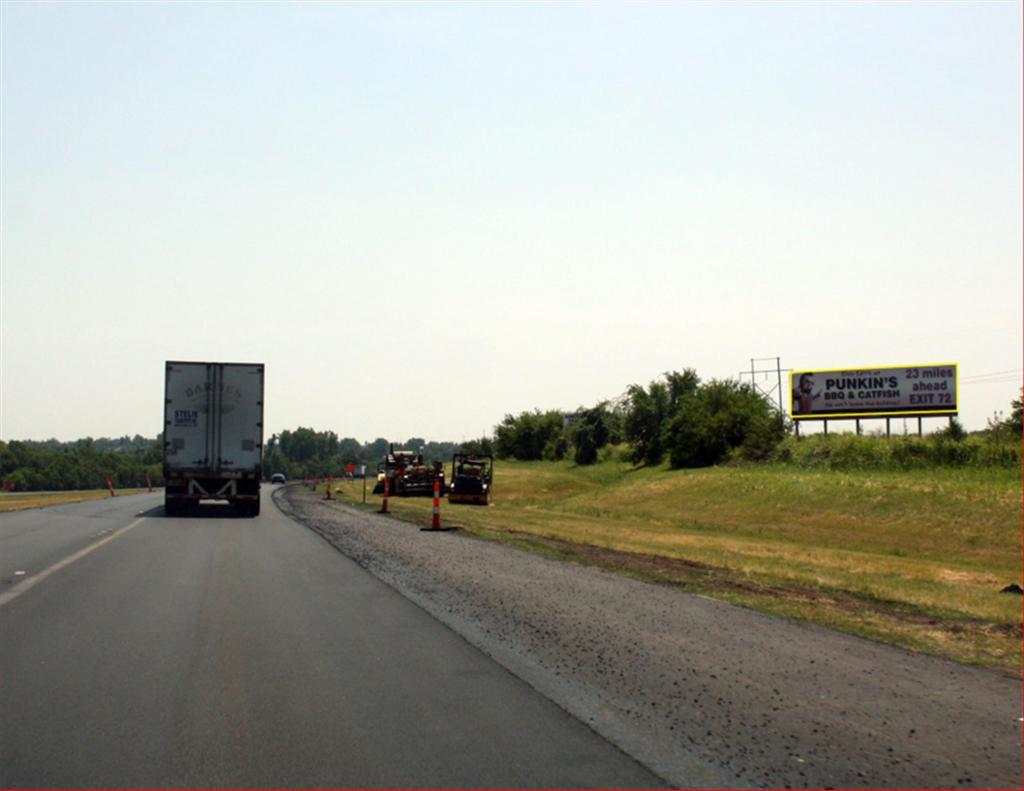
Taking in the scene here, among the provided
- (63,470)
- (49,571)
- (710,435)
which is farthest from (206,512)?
(63,470)

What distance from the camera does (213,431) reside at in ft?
120

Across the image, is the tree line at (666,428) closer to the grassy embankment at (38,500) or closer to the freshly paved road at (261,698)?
the grassy embankment at (38,500)

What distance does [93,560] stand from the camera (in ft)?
66.3

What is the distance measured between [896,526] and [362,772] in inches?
1494

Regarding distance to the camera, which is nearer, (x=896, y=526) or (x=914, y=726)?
(x=914, y=726)

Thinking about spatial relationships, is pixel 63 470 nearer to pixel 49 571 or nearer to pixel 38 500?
pixel 38 500

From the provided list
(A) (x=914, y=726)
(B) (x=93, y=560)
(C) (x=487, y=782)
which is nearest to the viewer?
(C) (x=487, y=782)

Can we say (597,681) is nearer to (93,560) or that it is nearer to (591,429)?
(93,560)

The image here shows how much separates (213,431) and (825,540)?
2142 cm

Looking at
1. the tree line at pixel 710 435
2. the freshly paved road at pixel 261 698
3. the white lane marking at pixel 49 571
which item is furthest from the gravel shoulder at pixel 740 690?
the tree line at pixel 710 435

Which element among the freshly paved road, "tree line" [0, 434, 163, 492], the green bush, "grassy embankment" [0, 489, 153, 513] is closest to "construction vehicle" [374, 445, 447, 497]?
"grassy embankment" [0, 489, 153, 513]

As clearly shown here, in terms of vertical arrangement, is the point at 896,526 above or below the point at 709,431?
below

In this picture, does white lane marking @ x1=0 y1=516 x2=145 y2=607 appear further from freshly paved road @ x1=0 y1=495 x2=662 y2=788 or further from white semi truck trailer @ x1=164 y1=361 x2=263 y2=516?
white semi truck trailer @ x1=164 y1=361 x2=263 y2=516

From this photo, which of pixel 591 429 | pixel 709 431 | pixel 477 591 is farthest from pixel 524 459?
pixel 477 591
